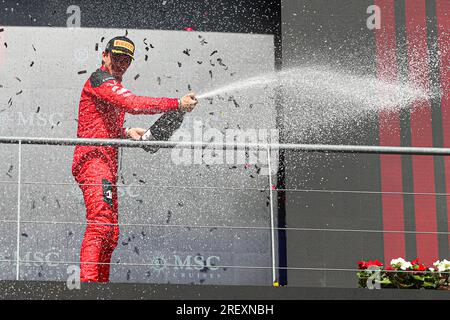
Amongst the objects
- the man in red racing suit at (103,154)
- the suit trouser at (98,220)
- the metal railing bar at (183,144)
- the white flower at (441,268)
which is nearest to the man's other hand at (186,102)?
the man in red racing suit at (103,154)

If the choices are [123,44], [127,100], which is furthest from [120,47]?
[127,100]

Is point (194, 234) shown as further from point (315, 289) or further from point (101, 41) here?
point (315, 289)

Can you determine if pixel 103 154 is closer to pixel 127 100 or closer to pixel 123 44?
pixel 127 100

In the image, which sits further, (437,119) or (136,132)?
(437,119)

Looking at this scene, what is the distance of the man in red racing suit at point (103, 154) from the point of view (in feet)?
18.0

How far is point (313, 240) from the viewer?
7273 mm

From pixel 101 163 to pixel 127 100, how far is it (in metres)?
0.39

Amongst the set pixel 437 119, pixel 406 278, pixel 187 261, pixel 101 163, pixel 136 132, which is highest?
pixel 437 119

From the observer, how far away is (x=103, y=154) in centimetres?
577

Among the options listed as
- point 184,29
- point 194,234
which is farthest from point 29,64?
point 194,234

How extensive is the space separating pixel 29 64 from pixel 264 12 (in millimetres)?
1809

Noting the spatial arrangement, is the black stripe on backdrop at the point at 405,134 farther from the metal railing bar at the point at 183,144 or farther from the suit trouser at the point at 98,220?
the suit trouser at the point at 98,220

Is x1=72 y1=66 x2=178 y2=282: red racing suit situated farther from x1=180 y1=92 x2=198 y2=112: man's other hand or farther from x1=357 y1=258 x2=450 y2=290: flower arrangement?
x1=357 y1=258 x2=450 y2=290: flower arrangement

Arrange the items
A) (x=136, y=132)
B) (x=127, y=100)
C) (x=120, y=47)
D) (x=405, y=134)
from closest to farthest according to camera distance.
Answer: (x=127, y=100)
(x=136, y=132)
(x=120, y=47)
(x=405, y=134)
